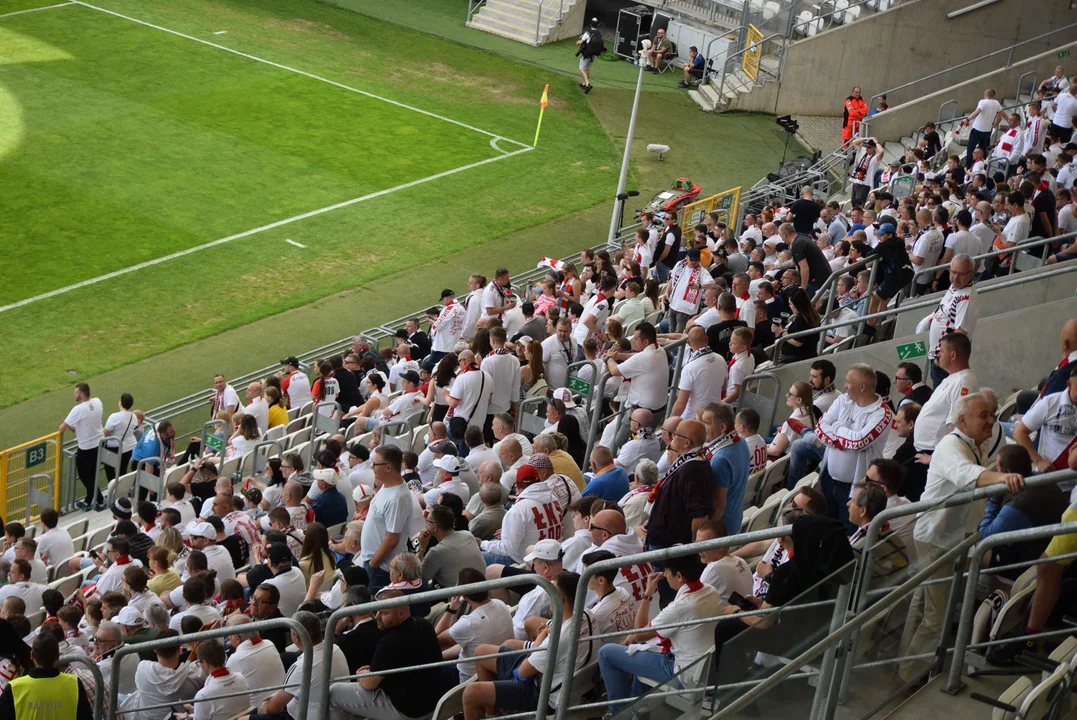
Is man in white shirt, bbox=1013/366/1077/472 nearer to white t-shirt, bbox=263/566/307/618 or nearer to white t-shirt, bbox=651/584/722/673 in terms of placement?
white t-shirt, bbox=651/584/722/673

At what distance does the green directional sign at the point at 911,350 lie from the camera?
36.2 ft

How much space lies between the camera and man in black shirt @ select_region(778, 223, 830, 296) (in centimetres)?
1420

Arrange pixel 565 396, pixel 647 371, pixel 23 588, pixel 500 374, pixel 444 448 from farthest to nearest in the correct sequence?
pixel 500 374
pixel 565 396
pixel 647 371
pixel 444 448
pixel 23 588

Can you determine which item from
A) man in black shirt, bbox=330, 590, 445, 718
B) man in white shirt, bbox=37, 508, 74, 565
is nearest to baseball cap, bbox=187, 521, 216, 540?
man in white shirt, bbox=37, 508, 74, 565

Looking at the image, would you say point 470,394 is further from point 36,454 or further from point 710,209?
point 710,209

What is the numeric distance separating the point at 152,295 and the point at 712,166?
480 inches

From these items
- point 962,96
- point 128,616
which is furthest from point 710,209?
point 128,616

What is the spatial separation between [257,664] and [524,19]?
29.0 metres

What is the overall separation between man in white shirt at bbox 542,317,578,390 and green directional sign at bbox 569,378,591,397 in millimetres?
1307

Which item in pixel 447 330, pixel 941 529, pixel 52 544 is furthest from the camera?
pixel 447 330

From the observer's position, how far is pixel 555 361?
13.4 metres

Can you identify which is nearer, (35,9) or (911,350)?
(911,350)

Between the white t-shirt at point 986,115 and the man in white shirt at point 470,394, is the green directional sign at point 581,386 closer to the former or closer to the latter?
the man in white shirt at point 470,394

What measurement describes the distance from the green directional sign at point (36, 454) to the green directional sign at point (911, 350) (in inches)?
370
